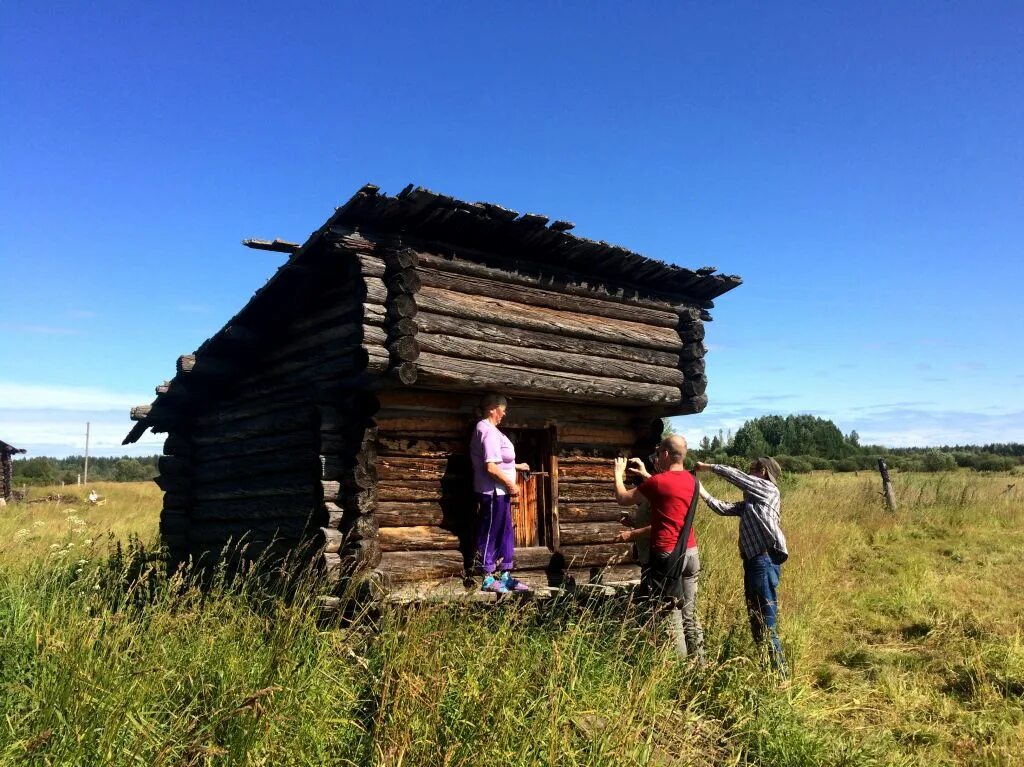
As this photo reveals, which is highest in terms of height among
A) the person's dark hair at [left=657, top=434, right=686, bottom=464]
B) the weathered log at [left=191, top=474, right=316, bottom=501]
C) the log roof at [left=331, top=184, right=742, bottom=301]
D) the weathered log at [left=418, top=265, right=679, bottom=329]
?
the log roof at [left=331, top=184, right=742, bottom=301]

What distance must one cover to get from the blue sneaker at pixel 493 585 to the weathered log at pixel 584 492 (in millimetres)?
1908

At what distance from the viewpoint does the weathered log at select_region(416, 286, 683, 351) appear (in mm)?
7629

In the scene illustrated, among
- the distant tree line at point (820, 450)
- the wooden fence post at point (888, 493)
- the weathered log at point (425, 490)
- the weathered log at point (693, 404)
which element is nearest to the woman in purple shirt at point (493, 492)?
the weathered log at point (425, 490)

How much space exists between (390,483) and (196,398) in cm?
432

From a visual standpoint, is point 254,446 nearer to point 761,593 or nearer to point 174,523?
point 174,523

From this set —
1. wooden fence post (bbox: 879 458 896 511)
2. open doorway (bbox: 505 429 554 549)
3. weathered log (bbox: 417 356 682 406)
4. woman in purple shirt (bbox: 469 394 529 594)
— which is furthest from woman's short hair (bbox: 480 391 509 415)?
wooden fence post (bbox: 879 458 896 511)

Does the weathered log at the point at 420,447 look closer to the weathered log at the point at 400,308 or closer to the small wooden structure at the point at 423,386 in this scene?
the small wooden structure at the point at 423,386

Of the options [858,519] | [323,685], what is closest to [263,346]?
[323,685]

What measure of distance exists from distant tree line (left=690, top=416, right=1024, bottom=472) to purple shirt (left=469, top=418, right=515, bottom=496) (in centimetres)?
3269

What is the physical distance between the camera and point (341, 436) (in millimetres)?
7512

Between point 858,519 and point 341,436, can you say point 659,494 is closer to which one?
point 341,436

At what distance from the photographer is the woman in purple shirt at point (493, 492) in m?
7.44

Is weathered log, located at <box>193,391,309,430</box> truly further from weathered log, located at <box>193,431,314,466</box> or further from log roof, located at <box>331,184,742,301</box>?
log roof, located at <box>331,184,742,301</box>

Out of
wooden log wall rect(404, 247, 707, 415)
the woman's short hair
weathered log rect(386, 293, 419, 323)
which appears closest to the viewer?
weathered log rect(386, 293, 419, 323)
